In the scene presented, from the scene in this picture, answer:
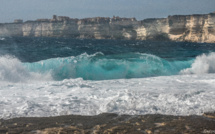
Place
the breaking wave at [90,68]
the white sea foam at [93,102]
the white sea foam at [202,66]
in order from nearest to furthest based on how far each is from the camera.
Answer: the white sea foam at [93,102]
the breaking wave at [90,68]
the white sea foam at [202,66]

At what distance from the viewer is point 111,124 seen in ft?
9.77

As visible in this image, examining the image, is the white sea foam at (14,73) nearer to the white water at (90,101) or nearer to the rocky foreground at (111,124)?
the white water at (90,101)

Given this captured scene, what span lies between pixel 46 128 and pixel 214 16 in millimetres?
60732

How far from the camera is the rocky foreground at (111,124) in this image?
2723 mm

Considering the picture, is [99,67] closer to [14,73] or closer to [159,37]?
[14,73]

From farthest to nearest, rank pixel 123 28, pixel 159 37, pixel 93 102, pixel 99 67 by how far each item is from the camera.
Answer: pixel 123 28 < pixel 159 37 < pixel 99 67 < pixel 93 102

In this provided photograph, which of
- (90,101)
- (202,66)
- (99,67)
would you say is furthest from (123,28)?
(90,101)

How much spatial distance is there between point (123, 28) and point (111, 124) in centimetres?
7865

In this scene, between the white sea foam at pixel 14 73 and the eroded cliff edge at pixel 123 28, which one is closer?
the white sea foam at pixel 14 73

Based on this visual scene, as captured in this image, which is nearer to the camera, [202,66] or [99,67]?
[99,67]

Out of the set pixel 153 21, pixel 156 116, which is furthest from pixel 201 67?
pixel 153 21

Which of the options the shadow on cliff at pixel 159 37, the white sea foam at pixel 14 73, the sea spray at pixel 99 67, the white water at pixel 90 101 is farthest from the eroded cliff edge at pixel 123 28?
the white water at pixel 90 101

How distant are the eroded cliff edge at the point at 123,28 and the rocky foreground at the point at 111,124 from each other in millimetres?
59185

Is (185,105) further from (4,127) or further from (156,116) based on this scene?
(4,127)
